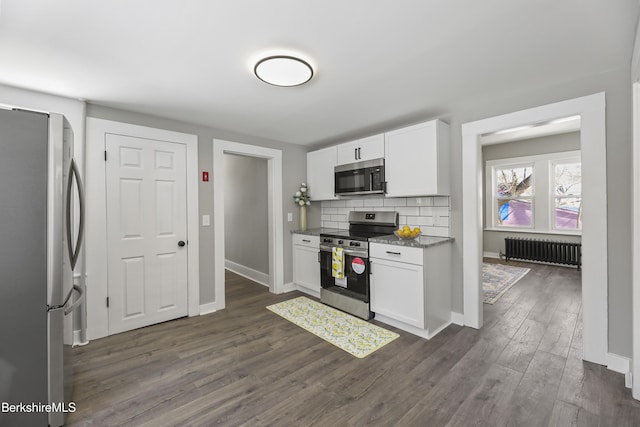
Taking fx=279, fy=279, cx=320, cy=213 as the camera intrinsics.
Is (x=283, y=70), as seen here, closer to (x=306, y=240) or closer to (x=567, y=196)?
(x=306, y=240)

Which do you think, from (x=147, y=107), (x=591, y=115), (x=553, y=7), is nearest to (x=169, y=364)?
(x=147, y=107)

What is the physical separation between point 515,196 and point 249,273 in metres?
5.92

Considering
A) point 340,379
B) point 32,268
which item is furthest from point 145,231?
point 340,379

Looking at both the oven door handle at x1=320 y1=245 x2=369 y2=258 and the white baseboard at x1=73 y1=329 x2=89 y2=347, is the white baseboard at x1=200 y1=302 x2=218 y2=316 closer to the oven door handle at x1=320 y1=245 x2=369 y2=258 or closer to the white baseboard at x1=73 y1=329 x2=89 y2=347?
the white baseboard at x1=73 y1=329 x2=89 y2=347

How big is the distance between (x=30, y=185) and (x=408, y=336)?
2989 mm

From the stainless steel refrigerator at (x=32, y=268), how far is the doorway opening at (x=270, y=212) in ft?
6.21

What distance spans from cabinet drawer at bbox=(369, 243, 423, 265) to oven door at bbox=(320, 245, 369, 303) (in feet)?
0.40

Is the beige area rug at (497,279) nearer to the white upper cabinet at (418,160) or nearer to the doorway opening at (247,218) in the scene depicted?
the white upper cabinet at (418,160)

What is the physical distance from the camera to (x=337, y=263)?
3330 millimetres

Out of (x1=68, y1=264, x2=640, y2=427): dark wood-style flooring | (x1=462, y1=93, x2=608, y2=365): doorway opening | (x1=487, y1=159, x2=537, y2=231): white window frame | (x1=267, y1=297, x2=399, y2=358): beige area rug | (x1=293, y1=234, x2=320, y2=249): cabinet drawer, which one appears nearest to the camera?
(x1=68, y1=264, x2=640, y2=427): dark wood-style flooring

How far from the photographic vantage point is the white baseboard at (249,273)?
459 centimetres

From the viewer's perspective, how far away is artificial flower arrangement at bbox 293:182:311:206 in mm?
4195

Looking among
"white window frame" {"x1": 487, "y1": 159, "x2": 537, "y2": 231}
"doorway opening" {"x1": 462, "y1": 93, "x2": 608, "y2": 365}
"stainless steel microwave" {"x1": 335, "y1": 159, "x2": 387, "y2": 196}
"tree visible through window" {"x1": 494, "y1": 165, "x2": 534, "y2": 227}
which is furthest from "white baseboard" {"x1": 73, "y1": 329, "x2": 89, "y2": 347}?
"tree visible through window" {"x1": 494, "y1": 165, "x2": 534, "y2": 227}

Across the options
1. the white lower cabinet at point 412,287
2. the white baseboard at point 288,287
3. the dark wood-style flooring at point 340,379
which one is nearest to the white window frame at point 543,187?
the dark wood-style flooring at point 340,379
